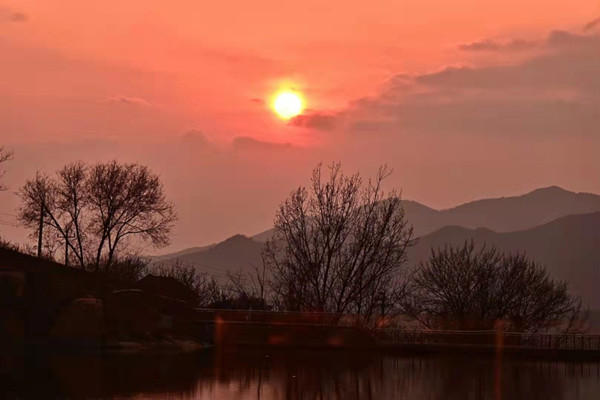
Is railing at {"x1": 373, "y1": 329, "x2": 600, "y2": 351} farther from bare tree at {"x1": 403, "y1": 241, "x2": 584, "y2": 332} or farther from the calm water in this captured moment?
bare tree at {"x1": 403, "y1": 241, "x2": 584, "y2": 332}

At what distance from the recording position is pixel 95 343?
50.7 meters

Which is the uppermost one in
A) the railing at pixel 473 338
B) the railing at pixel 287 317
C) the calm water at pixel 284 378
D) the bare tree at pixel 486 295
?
the bare tree at pixel 486 295

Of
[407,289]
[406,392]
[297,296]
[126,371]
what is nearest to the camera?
[406,392]

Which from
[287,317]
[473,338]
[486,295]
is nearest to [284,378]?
[287,317]

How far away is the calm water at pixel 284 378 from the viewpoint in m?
28.4

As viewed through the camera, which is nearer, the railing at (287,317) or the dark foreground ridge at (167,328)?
the dark foreground ridge at (167,328)

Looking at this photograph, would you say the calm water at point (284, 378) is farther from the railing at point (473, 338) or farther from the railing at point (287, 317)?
the railing at point (287, 317)

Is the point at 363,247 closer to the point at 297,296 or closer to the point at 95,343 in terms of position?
the point at 297,296

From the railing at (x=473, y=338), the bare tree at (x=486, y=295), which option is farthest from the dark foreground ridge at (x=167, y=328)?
the bare tree at (x=486, y=295)

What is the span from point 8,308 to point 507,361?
2593 centimetres

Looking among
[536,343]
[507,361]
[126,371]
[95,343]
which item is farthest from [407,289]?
[126,371]

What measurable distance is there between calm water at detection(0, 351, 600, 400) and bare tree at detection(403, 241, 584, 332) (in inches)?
925

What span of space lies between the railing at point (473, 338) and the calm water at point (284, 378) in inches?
337

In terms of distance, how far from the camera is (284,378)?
3447cm
